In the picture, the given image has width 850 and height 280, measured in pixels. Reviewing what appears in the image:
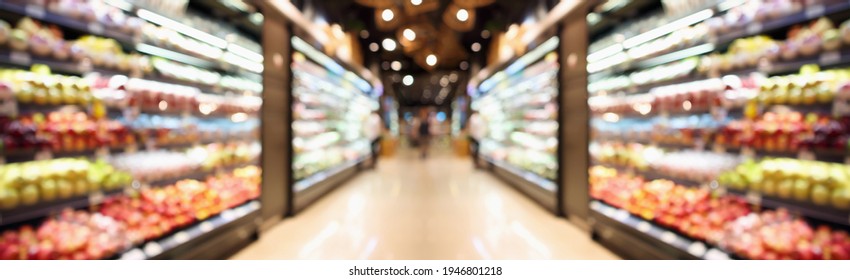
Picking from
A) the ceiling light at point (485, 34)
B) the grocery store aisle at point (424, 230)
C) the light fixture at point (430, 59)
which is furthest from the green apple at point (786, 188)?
the ceiling light at point (485, 34)

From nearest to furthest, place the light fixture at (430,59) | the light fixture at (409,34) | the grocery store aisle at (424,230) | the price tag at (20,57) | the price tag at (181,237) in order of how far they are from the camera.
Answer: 1. the price tag at (20,57)
2. the price tag at (181,237)
3. the grocery store aisle at (424,230)
4. the light fixture at (409,34)
5. the light fixture at (430,59)

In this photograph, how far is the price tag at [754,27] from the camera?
2158mm

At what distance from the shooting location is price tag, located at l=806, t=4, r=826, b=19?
1.89m

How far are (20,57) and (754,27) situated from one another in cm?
381

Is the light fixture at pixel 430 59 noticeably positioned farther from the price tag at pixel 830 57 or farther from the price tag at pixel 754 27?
the price tag at pixel 830 57

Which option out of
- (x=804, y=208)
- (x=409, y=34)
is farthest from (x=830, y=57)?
(x=409, y=34)

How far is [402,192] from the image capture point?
18.0 ft

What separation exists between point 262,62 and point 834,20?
397cm

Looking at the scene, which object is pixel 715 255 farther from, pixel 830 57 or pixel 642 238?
pixel 830 57

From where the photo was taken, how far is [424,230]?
3506 millimetres

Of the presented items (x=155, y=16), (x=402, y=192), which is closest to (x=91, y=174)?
(x=155, y=16)

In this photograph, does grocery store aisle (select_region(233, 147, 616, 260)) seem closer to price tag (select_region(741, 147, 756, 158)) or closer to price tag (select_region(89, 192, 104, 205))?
price tag (select_region(89, 192, 104, 205))

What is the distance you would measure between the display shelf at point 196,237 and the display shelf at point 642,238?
2900 millimetres

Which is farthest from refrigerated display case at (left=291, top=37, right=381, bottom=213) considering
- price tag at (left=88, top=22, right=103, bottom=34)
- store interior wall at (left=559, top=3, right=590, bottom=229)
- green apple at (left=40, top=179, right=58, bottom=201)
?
store interior wall at (left=559, top=3, right=590, bottom=229)
